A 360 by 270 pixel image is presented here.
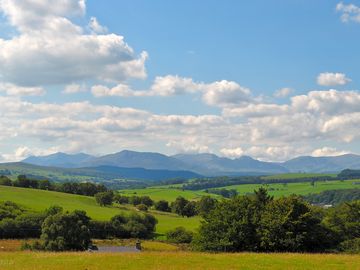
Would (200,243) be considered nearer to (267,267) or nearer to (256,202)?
(256,202)

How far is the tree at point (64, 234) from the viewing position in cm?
7825

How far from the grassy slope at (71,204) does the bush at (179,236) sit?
1127 cm

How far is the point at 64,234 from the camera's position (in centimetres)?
7962

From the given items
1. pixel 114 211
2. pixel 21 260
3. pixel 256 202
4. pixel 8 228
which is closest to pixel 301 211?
pixel 256 202

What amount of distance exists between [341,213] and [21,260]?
8866 centimetres

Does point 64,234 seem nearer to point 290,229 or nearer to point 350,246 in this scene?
point 290,229

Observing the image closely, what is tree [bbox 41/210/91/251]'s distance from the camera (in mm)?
78250

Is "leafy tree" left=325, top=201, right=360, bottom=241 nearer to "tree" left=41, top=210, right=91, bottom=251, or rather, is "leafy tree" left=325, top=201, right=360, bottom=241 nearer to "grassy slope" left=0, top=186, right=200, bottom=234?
"tree" left=41, top=210, right=91, bottom=251

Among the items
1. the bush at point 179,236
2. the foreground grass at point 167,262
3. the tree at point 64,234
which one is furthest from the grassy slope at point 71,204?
the foreground grass at point 167,262

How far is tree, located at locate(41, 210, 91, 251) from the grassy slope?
214 feet

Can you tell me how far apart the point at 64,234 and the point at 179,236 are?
5454cm

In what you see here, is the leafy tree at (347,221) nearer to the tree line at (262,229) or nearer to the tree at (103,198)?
the tree line at (262,229)

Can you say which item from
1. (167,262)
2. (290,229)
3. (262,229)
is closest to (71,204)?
(262,229)

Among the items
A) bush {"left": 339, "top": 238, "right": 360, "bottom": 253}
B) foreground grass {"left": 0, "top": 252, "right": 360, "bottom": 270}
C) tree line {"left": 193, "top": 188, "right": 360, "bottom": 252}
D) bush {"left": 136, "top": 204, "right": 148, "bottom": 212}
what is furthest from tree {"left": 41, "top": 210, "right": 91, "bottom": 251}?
bush {"left": 136, "top": 204, "right": 148, "bottom": 212}
